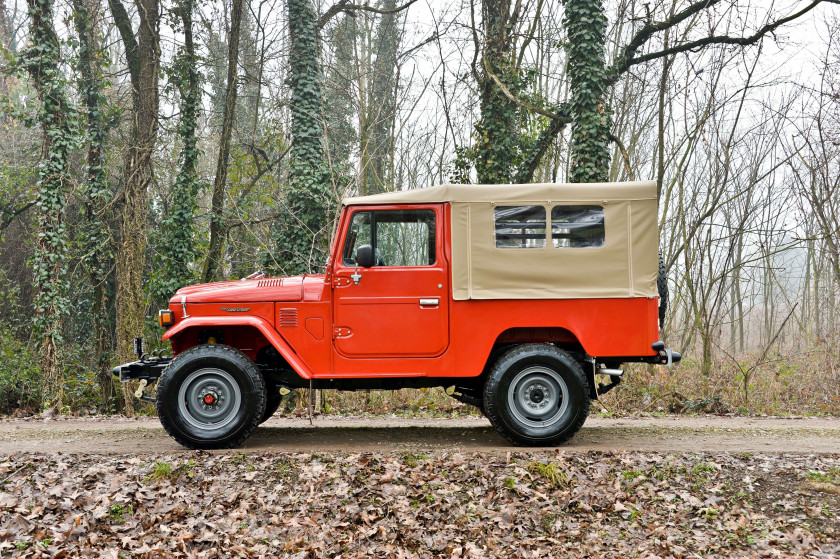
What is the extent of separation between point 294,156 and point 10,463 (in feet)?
32.6

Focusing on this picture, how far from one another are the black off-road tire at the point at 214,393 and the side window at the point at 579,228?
11.2 feet

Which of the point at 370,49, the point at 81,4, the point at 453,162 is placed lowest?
the point at 453,162

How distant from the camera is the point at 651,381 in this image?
507 inches

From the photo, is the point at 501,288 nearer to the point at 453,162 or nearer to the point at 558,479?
the point at 558,479

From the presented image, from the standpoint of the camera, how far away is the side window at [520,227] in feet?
23.9

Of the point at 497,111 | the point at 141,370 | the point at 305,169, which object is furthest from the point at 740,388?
the point at 141,370

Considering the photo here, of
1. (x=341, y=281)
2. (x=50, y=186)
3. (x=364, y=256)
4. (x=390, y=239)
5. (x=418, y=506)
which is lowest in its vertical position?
(x=418, y=506)

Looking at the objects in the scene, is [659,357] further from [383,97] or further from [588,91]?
[383,97]

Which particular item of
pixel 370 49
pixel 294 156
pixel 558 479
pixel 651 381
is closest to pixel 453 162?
pixel 294 156

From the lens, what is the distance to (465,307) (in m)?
7.27

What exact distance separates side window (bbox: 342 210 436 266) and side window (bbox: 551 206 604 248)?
1304 millimetres

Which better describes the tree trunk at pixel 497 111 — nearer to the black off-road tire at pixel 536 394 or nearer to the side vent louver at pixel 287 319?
the black off-road tire at pixel 536 394

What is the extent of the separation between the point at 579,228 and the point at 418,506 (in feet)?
10.6

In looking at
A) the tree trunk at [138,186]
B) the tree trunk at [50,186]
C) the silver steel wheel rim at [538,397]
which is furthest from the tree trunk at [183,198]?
the silver steel wheel rim at [538,397]
